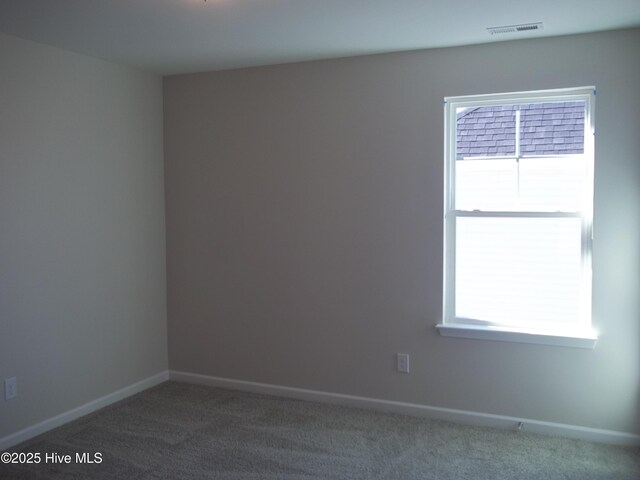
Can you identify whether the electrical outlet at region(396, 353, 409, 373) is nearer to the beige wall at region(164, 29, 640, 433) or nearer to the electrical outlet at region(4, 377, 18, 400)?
the beige wall at region(164, 29, 640, 433)

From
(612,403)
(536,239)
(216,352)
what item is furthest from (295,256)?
(612,403)

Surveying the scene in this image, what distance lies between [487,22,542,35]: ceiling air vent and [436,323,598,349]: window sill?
70.8 inches

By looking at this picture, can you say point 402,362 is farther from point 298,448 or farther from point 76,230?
point 76,230

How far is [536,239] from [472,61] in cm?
119

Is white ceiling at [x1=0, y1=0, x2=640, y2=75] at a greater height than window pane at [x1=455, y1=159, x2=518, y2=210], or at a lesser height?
greater

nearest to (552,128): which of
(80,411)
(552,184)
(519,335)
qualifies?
(552,184)

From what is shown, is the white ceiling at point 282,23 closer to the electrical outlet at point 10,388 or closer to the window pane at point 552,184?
the window pane at point 552,184

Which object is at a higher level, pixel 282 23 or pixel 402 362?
pixel 282 23

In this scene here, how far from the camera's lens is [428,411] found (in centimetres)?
383

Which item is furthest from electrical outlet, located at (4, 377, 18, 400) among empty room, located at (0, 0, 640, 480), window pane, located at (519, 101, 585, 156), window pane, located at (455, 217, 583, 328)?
window pane, located at (519, 101, 585, 156)

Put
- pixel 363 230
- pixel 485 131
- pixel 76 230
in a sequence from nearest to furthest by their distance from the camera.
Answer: pixel 485 131
pixel 76 230
pixel 363 230

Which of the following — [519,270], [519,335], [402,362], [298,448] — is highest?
[519,270]

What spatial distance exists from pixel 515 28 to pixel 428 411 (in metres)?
2.45

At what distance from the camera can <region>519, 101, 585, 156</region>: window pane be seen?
3.49m
